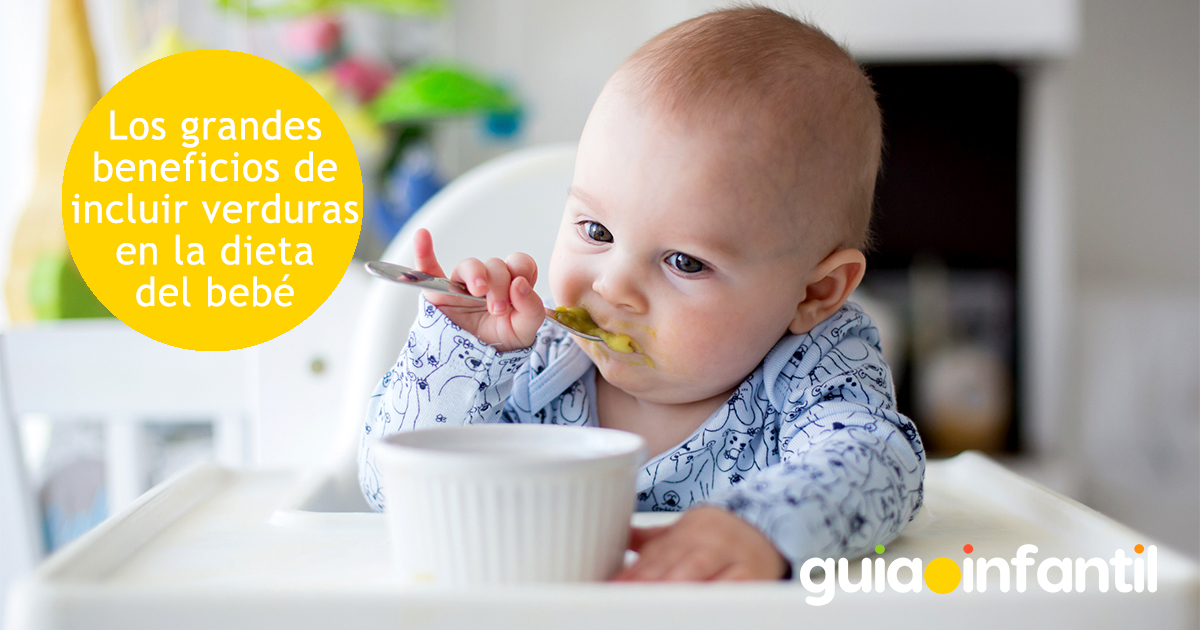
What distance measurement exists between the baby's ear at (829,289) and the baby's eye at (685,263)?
0.33 feet

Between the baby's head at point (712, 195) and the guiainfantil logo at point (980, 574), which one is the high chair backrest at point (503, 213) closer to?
the baby's head at point (712, 195)

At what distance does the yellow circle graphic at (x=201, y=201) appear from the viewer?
90cm

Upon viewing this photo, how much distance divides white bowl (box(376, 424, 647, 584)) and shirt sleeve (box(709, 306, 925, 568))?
78 mm

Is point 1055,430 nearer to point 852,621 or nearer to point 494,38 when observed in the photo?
point 494,38

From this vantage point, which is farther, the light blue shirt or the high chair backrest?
the high chair backrest

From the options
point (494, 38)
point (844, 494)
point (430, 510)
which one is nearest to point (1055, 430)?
point (494, 38)

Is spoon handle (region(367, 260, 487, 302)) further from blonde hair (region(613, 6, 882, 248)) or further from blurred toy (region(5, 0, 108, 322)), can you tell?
blurred toy (region(5, 0, 108, 322))

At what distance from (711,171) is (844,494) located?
8.3 inches

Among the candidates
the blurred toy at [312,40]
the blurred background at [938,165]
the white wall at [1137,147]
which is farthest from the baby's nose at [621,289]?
the white wall at [1137,147]

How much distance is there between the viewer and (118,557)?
42 centimetres

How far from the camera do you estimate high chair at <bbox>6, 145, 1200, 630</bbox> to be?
0.33 metres

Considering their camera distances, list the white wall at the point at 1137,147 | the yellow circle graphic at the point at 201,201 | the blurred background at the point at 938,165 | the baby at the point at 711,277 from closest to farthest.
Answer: the baby at the point at 711,277, the yellow circle graphic at the point at 201,201, the blurred background at the point at 938,165, the white wall at the point at 1137,147

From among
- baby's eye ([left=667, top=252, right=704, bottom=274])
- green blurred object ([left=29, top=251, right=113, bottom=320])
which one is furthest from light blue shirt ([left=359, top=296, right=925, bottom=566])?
green blurred object ([left=29, top=251, right=113, bottom=320])

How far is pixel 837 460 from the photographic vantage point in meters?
0.45
